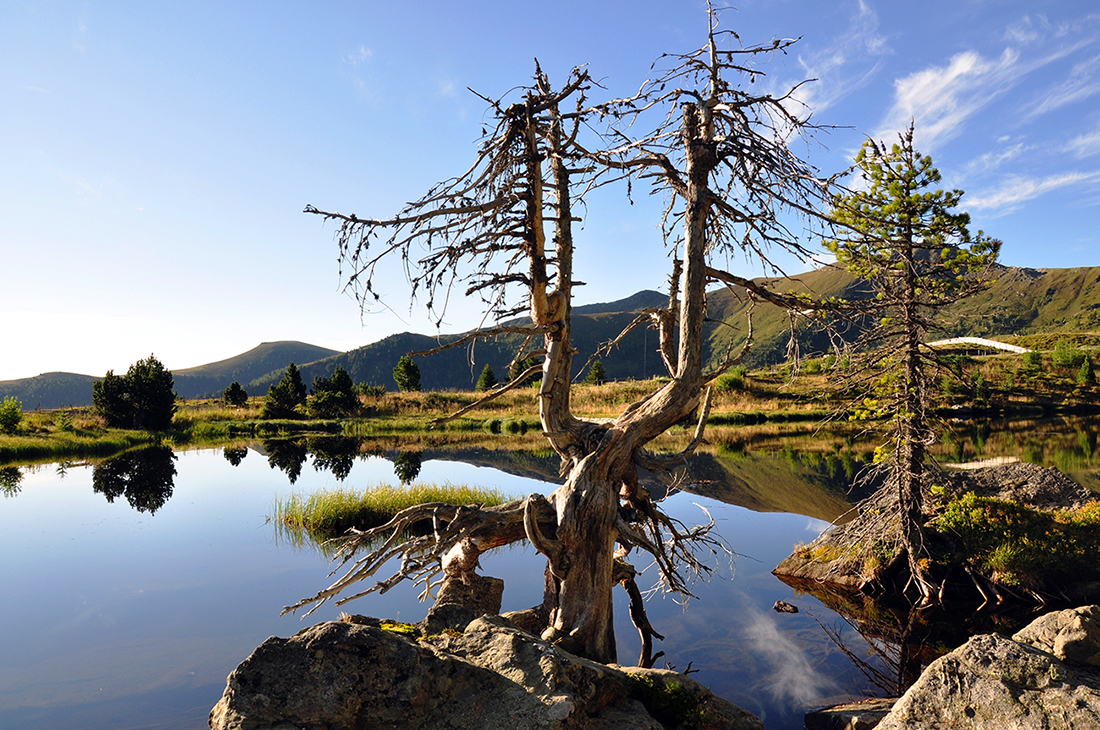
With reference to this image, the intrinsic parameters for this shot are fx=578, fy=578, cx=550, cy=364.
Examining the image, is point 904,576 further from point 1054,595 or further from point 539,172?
point 539,172

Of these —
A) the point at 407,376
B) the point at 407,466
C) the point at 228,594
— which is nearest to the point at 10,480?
the point at 407,466

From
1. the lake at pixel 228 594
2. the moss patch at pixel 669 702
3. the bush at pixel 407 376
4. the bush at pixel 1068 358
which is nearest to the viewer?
the moss patch at pixel 669 702

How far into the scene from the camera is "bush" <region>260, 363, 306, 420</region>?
56.5 metres

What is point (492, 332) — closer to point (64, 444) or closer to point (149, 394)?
point (64, 444)

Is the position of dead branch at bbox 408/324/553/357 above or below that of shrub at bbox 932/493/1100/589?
above

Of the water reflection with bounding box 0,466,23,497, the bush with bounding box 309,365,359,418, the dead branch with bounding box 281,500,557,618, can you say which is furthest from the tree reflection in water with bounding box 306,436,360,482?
the dead branch with bounding box 281,500,557,618

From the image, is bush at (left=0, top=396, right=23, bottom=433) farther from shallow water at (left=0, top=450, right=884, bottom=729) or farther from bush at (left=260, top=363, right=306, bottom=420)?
shallow water at (left=0, top=450, right=884, bottom=729)

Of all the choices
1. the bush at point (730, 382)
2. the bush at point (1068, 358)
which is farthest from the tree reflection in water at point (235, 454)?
the bush at point (1068, 358)

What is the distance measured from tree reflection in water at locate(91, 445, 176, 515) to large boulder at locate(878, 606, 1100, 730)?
2476 centimetres

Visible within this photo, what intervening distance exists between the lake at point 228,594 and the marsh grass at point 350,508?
727mm

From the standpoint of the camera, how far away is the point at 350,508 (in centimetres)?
1795

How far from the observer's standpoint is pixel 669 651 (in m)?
9.59

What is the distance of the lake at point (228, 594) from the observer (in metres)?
8.60

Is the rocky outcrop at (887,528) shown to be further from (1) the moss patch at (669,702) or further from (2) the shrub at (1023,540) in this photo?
(1) the moss patch at (669,702)
